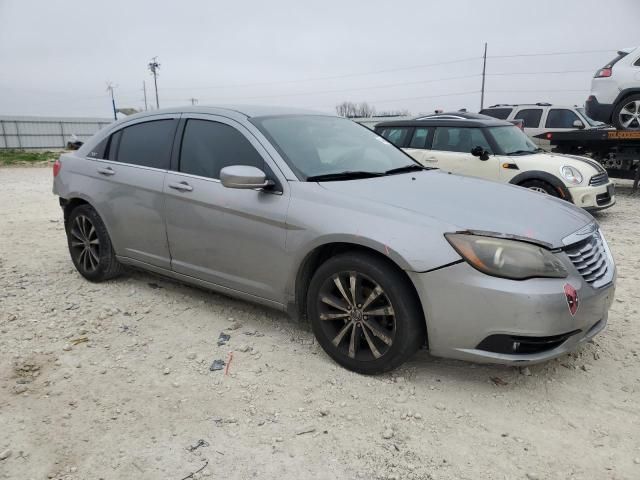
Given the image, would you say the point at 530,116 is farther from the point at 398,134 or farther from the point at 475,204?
the point at 475,204

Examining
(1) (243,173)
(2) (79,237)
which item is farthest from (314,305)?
(2) (79,237)

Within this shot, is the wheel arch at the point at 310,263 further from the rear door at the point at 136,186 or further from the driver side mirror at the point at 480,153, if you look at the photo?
the driver side mirror at the point at 480,153

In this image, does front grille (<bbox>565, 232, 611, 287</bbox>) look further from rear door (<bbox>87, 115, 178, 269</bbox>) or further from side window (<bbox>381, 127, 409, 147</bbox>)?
side window (<bbox>381, 127, 409, 147</bbox>)

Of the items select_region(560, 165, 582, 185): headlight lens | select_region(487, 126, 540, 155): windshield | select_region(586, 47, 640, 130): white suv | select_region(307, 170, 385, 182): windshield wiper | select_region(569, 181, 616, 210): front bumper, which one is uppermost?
select_region(586, 47, 640, 130): white suv

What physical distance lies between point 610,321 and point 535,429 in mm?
1715

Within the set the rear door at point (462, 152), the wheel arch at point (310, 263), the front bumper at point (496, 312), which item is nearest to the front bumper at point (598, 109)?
the rear door at point (462, 152)

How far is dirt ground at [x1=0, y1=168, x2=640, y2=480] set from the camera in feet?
7.91

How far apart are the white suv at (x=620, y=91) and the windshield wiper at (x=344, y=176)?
897 centimetres

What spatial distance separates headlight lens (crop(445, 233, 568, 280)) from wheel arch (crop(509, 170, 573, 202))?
5361 millimetres

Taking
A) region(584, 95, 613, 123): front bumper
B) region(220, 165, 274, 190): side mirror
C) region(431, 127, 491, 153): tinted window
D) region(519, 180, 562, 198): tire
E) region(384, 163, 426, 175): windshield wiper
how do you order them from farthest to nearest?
region(584, 95, 613, 123): front bumper → region(431, 127, 491, 153): tinted window → region(519, 180, 562, 198): tire → region(384, 163, 426, 175): windshield wiper → region(220, 165, 274, 190): side mirror

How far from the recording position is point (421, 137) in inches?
342

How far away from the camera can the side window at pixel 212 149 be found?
3645mm

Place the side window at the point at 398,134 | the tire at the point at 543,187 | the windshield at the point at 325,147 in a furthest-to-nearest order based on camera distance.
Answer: the side window at the point at 398,134
the tire at the point at 543,187
the windshield at the point at 325,147

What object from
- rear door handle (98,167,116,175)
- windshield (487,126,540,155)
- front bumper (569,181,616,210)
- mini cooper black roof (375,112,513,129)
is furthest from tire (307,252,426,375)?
mini cooper black roof (375,112,513,129)
